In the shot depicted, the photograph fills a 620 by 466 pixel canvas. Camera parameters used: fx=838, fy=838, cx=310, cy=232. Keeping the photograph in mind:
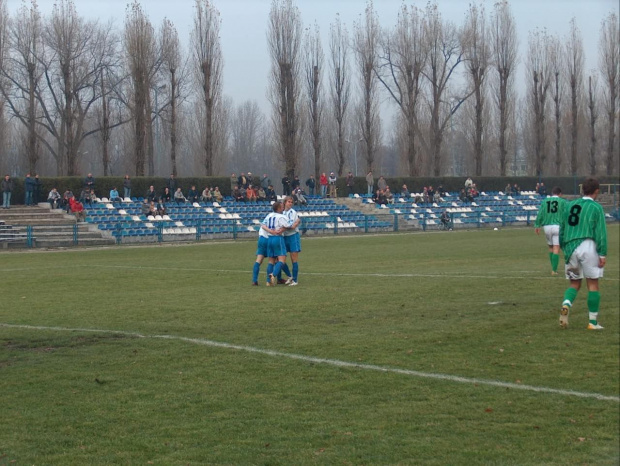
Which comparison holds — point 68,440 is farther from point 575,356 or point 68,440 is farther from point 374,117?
point 374,117

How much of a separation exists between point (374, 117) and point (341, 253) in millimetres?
36385

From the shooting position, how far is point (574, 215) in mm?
10945

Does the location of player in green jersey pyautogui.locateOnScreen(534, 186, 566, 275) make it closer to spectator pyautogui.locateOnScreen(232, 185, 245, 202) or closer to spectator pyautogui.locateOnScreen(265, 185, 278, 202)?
spectator pyautogui.locateOnScreen(232, 185, 245, 202)

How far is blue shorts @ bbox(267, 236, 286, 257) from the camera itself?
56.4ft

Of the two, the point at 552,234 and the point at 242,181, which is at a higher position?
the point at 242,181

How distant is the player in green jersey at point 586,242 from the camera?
→ 35.5ft

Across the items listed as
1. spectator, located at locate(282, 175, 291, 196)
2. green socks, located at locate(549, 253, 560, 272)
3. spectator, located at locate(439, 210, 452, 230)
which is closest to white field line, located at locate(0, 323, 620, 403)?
green socks, located at locate(549, 253, 560, 272)

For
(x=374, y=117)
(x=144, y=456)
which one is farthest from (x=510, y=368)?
(x=374, y=117)

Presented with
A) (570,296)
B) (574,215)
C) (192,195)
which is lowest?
(570,296)

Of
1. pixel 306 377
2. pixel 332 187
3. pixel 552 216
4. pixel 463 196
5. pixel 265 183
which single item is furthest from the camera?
pixel 463 196

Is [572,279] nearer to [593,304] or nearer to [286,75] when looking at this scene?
[593,304]

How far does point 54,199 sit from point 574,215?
34.3 meters

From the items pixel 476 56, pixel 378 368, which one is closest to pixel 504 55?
pixel 476 56

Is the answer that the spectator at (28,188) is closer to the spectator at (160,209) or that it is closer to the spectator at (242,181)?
the spectator at (160,209)
